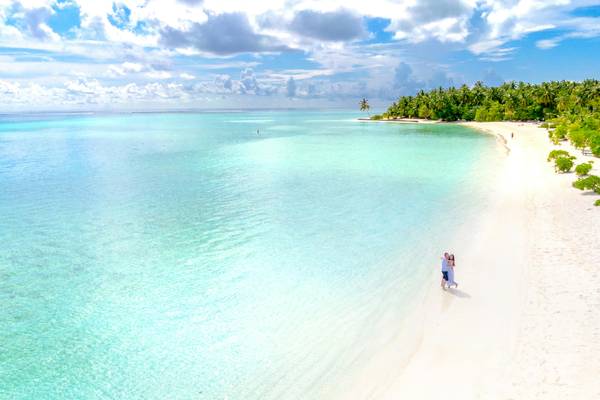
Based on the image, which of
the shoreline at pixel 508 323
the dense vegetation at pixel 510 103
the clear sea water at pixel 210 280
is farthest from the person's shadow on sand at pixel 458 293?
the dense vegetation at pixel 510 103

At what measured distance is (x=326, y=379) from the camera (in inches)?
496

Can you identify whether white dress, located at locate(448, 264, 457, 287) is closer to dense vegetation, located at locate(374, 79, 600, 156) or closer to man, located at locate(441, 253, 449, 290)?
man, located at locate(441, 253, 449, 290)

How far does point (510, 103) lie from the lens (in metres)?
136

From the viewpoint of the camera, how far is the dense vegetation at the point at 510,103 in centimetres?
11062

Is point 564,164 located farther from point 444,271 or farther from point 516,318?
point 516,318

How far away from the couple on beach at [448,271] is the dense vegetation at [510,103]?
88.7m

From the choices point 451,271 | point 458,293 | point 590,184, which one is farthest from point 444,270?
point 590,184

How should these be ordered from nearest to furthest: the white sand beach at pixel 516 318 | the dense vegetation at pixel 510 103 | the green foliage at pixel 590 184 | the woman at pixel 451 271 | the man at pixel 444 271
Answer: the white sand beach at pixel 516 318 < the woman at pixel 451 271 < the man at pixel 444 271 < the green foliage at pixel 590 184 < the dense vegetation at pixel 510 103

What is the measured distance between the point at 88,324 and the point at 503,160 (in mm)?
55392

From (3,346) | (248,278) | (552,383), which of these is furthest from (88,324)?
(552,383)

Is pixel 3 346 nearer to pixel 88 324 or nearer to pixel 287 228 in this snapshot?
pixel 88 324

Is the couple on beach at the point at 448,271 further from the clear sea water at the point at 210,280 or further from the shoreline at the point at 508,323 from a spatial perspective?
the clear sea water at the point at 210,280

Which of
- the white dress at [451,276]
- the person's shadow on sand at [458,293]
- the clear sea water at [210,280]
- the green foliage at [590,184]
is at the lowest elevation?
the clear sea water at [210,280]

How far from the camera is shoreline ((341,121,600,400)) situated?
1167cm
